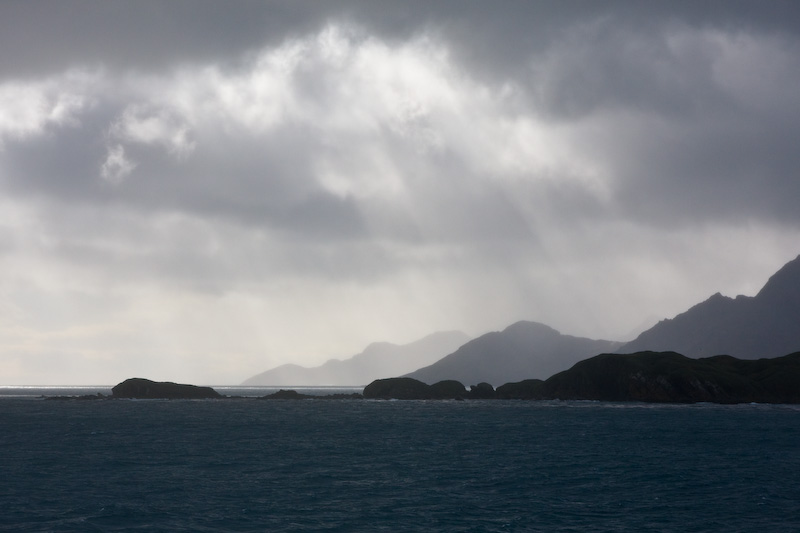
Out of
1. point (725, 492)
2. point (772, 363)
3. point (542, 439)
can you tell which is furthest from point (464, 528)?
point (772, 363)

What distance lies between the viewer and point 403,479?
55.6 meters

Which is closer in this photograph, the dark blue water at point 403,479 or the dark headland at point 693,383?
the dark blue water at point 403,479

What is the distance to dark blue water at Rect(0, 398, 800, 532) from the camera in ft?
134

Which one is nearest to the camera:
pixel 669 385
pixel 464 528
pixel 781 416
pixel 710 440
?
pixel 464 528

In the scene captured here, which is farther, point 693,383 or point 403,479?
point 693,383

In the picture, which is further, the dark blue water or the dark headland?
the dark headland

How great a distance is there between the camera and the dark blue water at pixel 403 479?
40812 mm

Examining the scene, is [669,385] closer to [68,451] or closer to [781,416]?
[781,416]

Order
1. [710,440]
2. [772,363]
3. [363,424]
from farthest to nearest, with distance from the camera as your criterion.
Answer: [772,363], [363,424], [710,440]

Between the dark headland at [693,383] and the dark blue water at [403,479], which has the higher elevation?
the dark headland at [693,383]

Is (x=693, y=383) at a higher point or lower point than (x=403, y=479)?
higher

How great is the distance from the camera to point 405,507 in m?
44.2

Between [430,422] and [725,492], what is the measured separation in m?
70.9

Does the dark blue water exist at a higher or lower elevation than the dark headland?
lower
